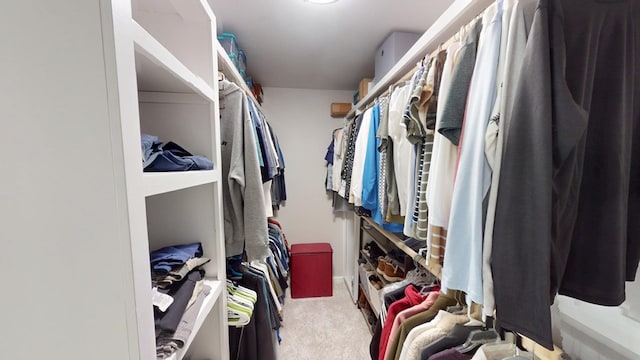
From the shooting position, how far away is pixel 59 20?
0.35m

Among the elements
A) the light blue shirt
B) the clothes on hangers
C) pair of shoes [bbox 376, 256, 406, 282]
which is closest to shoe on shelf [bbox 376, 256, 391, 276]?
pair of shoes [bbox 376, 256, 406, 282]

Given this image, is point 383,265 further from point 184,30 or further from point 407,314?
point 184,30

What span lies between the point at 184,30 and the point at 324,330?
221 centimetres

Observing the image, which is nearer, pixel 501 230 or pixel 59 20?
pixel 59 20

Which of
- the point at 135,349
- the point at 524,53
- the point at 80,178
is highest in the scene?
the point at 524,53

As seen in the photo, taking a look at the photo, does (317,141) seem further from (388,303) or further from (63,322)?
(63,322)

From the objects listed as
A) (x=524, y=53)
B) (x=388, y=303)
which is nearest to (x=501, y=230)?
(x=524, y=53)

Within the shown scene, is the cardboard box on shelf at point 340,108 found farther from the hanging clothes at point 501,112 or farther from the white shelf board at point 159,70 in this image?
the hanging clothes at point 501,112

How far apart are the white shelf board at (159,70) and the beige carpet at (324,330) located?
1864 mm

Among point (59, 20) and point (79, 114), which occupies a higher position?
point (59, 20)

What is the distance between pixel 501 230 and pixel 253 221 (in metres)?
0.83

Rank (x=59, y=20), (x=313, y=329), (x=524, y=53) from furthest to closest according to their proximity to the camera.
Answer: (x=313, y=329), (x=524, y=53), (x=59, y=20)

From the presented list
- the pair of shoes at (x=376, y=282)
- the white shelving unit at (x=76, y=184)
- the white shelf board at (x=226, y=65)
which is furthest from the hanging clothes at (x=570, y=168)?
the pair of shoes at (x=376, y=282)

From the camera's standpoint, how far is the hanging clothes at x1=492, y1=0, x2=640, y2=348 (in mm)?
418
